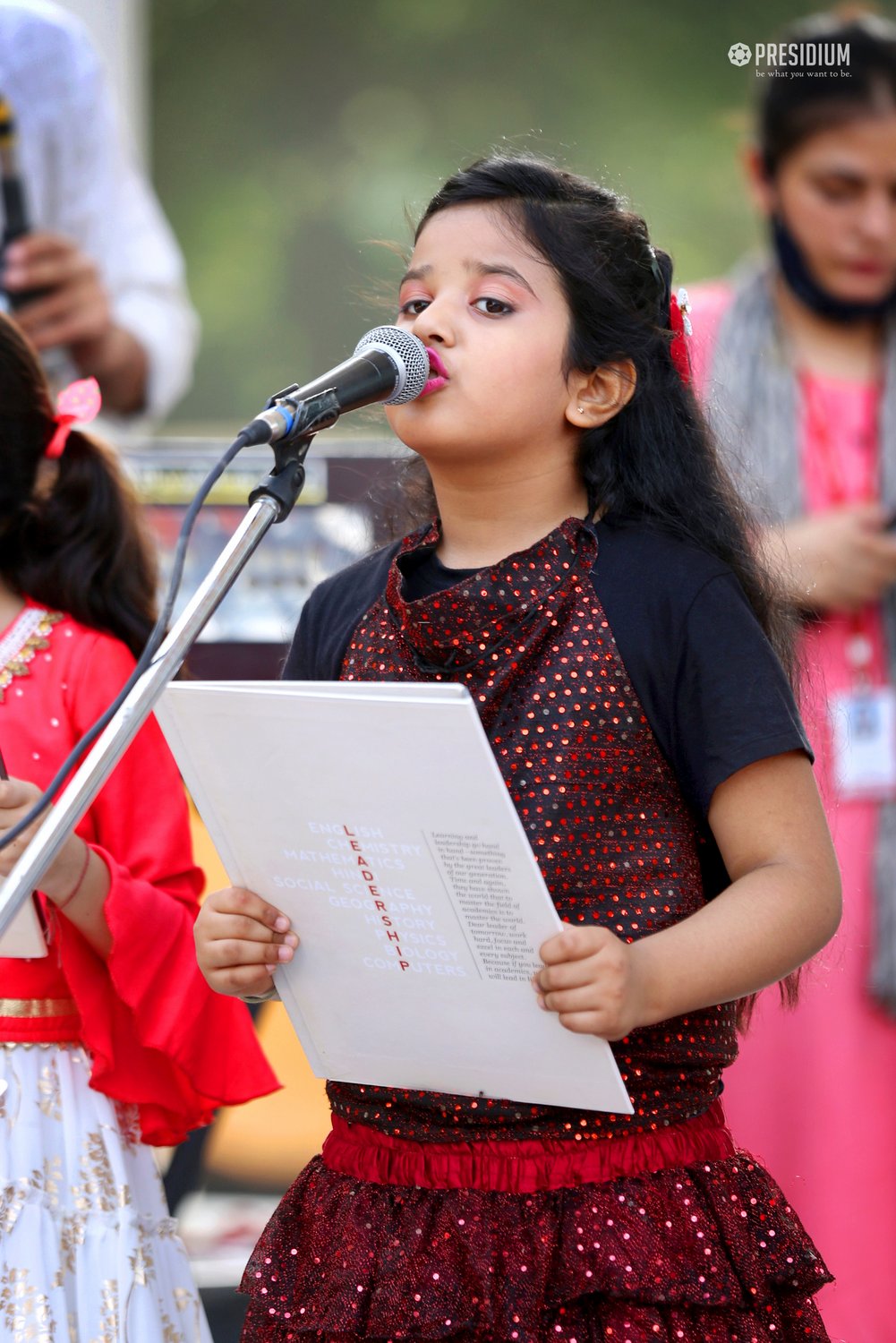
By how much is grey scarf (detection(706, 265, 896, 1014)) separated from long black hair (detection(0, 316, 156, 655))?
934 mm

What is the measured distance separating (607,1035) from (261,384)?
2.96 metres

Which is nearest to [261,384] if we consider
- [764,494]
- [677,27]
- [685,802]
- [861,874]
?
[677,27]

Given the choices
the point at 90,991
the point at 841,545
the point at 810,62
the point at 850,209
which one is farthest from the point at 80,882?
the point at 810,62

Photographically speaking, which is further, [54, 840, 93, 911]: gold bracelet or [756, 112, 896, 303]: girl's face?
[756, 112, 896, 303]: girl's face

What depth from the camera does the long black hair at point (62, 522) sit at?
1.63 meters

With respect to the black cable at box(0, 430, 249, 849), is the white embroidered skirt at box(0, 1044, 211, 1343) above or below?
below

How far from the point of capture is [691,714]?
120cm

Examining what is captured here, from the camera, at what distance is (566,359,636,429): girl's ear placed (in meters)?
1.32

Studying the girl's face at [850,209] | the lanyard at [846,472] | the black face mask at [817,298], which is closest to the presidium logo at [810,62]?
the girl's face at [850,209]

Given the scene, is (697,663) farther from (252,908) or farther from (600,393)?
(252,908)

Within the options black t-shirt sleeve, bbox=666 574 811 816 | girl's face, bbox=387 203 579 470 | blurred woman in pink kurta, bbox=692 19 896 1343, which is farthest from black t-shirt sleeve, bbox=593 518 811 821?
blurred woman in pink kurta, bbox=692 19 896 1343

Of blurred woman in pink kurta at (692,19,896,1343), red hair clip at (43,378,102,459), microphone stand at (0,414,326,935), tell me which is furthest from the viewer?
blurred woman in pink kurta at (692,19,896,1343)

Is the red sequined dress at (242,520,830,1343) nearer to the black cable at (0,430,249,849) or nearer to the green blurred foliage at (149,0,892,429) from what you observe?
the black cable at (0,430,249,849)

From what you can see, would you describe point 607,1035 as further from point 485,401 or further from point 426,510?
point 426,510
